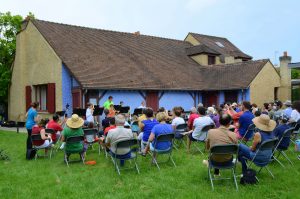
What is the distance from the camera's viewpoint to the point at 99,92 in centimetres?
1867

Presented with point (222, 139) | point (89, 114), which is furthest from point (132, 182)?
point (89, 114)

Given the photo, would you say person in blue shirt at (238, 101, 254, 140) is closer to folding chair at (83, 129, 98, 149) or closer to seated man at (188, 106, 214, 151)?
seated man at (188, 106, 214, 151)

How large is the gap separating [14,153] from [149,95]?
11.6 metres

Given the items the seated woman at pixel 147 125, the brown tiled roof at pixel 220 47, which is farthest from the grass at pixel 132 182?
the brown tiled roof at pixel 220 47

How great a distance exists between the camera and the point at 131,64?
22.2 meters

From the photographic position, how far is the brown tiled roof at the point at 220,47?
1270 inches

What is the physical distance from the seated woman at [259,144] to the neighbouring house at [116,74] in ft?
39.7

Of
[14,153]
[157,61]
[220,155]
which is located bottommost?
[14,153]

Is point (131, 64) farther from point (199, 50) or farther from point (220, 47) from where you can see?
point (220, 47)

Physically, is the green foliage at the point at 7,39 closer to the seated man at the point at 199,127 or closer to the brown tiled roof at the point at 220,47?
the brown tiled roof at the point at 220,47

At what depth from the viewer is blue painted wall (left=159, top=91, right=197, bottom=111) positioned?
871 inches

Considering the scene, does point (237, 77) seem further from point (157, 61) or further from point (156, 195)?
point (156, 195)

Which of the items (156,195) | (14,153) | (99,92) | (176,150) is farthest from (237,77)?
(156,195)

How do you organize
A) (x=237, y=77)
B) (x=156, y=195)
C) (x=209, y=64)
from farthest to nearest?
(x=209, y=64), (x=237, y=77), (x=156, y=195)
